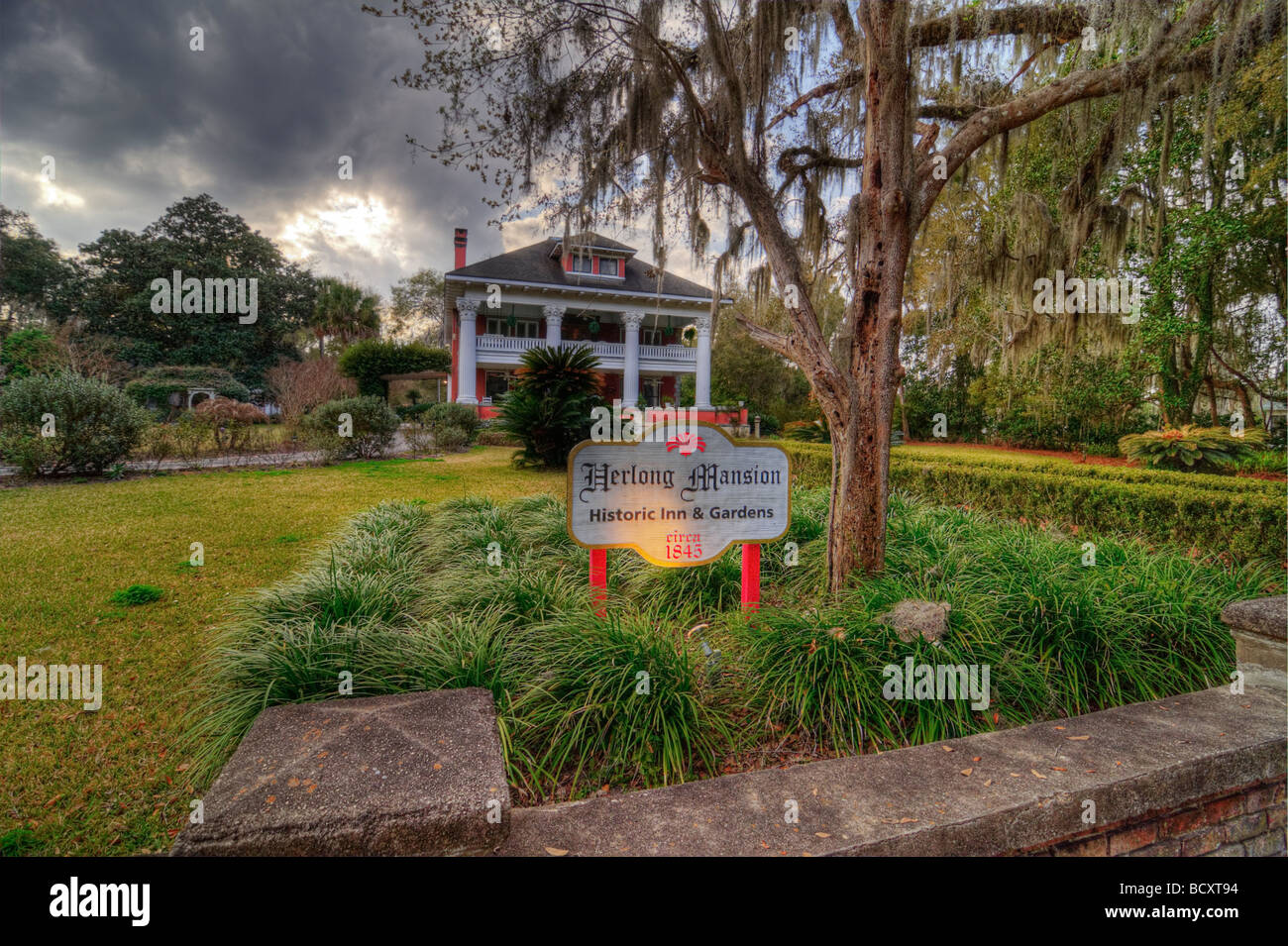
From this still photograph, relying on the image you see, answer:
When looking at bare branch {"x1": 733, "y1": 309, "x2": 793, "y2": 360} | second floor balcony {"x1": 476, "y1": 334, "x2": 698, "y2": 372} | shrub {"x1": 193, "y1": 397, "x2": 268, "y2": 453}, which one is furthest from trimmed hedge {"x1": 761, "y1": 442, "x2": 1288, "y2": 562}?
second floor balcony {"x1": 476, "y1": 334, "x2": 698, "y2": 372}

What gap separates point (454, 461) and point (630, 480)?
907cm

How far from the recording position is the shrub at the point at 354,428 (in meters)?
10.6

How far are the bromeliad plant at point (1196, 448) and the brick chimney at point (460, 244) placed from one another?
2073 cm

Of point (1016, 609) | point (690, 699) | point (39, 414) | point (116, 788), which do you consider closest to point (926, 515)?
point (1016, 609)

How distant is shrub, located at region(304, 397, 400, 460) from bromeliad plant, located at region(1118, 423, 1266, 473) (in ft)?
47.0

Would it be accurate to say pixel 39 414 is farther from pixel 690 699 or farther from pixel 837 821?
pixel 837 821

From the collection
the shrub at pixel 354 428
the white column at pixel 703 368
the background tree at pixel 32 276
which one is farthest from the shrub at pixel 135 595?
the background tree at pixel 32 276

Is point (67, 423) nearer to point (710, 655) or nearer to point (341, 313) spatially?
point (710, 655)

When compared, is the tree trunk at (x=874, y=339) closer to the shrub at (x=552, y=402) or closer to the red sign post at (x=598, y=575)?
the red sign post at (x=598, y=575)

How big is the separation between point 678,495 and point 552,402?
263 inches

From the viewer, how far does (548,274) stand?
20875 millimetres

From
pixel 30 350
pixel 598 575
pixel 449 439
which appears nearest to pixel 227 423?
pixel 449 439

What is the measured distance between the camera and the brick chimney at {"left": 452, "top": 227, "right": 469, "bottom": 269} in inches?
821

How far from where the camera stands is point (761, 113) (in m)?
3.79
